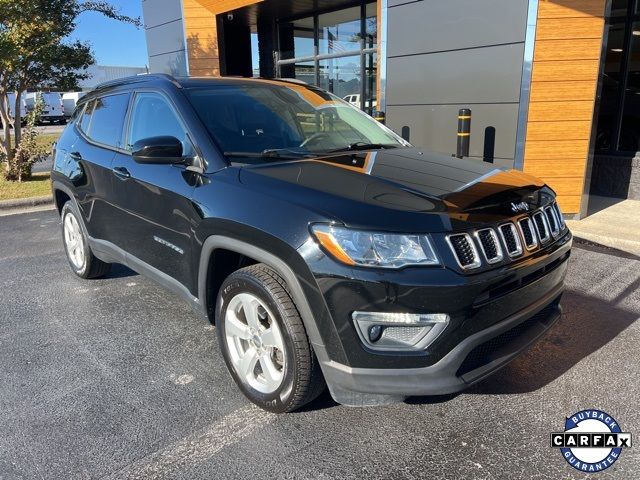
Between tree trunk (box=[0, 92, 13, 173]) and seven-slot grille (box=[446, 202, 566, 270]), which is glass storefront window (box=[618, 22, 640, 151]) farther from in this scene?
tree trunk (box=[0, 92, 13, 173])

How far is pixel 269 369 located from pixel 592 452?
161 centimetres

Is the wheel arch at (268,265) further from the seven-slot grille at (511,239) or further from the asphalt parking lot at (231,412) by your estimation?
the seven-slot grille at (511,239)

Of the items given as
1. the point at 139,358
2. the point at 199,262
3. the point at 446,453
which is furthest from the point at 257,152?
the point at 446,453

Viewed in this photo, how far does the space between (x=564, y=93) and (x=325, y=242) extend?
598 centimetres

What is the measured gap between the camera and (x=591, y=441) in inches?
100.0

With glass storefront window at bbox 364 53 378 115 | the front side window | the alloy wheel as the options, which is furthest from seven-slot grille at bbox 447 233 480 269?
glass storefront window at bbox 364 53 378 115

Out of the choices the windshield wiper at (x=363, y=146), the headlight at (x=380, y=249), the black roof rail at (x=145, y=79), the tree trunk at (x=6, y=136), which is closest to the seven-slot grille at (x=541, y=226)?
the headlight at (x=380, y=249)

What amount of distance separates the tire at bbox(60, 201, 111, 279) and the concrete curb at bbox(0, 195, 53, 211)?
14.2 feet

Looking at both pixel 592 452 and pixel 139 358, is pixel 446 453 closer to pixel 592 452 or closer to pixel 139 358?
pixel 592 452

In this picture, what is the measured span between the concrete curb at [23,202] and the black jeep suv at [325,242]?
5.86 m

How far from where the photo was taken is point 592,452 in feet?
8.10

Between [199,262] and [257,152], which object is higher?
[257,152]

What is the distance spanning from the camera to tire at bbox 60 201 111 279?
183 inches

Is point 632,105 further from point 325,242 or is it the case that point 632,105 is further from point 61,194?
point 61,194
